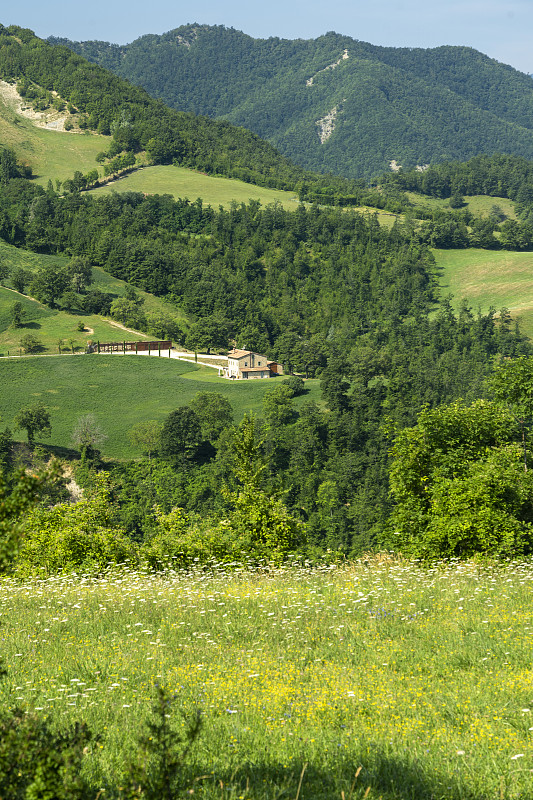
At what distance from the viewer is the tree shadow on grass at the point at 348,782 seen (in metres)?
7.01

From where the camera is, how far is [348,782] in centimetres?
721

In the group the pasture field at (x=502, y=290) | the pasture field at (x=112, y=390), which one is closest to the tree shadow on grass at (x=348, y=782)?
the pasture field at (x=112, y=390)

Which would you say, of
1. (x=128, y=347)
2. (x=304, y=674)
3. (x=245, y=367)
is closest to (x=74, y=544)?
(x=304, y=674)

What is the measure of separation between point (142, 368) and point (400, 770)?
131 metres

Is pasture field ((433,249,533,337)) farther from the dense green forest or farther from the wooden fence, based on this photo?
the wooden fence

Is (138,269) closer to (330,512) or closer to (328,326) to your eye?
(328,326)

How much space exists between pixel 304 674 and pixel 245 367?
5273 inches

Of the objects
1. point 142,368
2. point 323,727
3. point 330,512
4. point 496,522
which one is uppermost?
point 323,727

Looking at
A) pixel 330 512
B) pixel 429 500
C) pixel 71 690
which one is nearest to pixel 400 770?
pixel 71 690

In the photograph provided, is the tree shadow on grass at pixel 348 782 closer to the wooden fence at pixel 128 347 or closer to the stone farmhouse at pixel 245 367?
the stone farmhouse at pixel 245 367

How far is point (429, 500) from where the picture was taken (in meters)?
26.9

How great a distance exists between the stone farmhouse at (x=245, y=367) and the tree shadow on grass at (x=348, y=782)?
132803 mm

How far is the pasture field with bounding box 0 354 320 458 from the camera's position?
11050 centimetres

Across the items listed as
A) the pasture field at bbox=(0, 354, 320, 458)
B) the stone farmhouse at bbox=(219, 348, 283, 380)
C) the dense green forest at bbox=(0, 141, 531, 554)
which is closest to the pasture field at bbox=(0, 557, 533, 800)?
the dense green forest at bbox=(0, 141, 531, 554)
